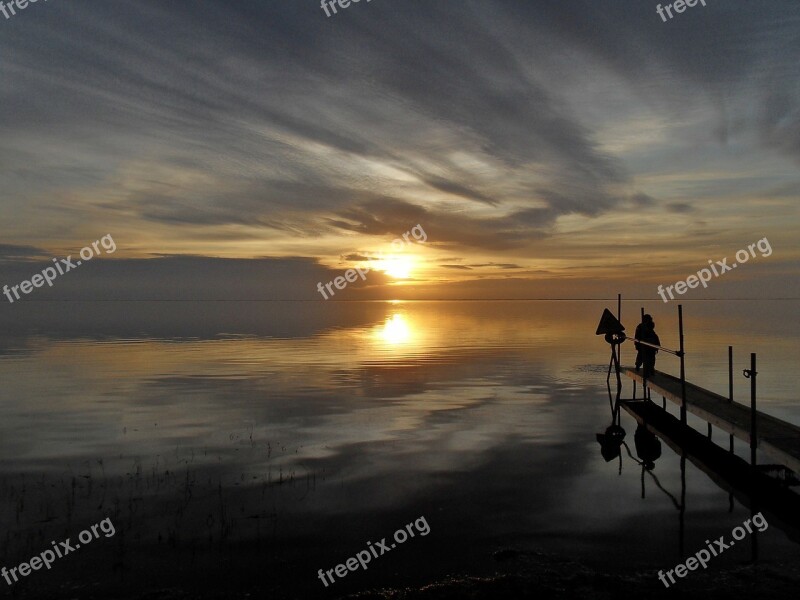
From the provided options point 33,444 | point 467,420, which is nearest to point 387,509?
point 467,420

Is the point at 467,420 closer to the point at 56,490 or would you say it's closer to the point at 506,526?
the point at 506,526

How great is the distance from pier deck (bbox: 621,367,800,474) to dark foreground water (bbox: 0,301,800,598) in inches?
60.6

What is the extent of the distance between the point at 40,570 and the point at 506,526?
28.2 ft

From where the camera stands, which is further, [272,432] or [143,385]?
[143,385]

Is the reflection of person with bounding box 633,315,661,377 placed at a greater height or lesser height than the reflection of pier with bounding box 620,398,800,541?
greater

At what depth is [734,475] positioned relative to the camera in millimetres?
15352

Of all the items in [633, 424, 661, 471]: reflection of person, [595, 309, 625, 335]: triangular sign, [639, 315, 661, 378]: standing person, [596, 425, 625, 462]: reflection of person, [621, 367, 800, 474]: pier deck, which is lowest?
[633, 424, 661, 471]: reflection of person

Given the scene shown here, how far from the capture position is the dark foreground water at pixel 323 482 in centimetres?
1032

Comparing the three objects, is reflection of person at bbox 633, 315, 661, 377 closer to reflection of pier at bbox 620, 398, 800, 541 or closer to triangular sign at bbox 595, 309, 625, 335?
triangular sign at bbox 595, 309, 625, 335

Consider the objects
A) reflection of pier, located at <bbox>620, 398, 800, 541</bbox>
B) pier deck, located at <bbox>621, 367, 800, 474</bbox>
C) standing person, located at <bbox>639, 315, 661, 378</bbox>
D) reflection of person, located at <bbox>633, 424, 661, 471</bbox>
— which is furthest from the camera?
standing person, located at <bbox>639, 315, 661, 378</bbox>

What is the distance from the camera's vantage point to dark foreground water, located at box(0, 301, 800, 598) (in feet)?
33.9

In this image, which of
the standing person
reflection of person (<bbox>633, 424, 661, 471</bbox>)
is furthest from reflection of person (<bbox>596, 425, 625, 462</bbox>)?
the standing person

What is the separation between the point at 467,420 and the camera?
75.8 ft

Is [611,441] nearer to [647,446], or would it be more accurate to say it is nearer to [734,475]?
[647,446]
